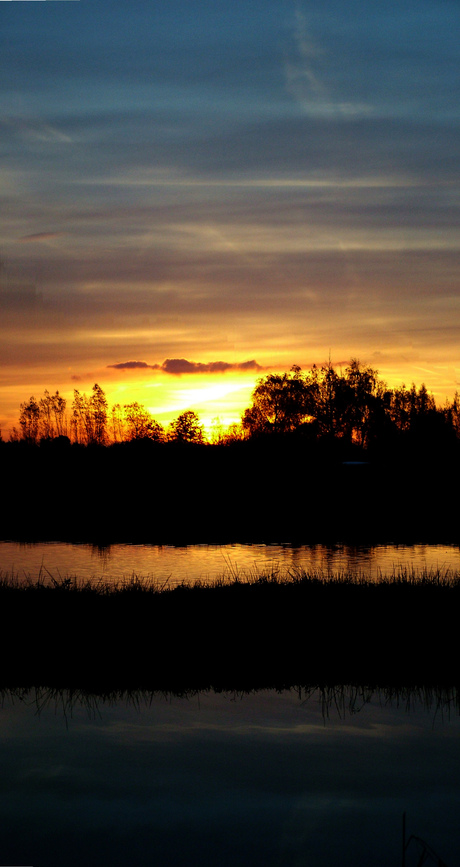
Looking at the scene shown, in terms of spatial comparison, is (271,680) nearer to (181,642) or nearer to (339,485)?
(181,642)

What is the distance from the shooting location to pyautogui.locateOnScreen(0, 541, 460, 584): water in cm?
3597

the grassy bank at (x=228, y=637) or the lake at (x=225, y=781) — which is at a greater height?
the grassy bank at (x=228, y=637)

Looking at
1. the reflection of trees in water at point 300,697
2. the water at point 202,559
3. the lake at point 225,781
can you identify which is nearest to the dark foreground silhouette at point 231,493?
the water at point 202,559

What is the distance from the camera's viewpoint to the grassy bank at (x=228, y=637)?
19.2 meters

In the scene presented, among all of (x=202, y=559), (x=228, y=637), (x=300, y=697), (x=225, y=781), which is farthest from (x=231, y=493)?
(x=225, y=781)

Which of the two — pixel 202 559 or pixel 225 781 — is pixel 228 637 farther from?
pixel 202 559

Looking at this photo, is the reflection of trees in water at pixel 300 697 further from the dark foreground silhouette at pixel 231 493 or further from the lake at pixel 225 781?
the dark foreground silhouette at pixel 231 493

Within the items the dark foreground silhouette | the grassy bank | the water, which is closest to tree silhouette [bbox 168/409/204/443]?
the dark foreground silhouette

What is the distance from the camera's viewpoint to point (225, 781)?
1345 centimetres

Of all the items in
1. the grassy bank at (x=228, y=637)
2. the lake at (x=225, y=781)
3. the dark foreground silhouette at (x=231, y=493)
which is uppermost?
the dark foreground silhouette at (x=231, y=493)

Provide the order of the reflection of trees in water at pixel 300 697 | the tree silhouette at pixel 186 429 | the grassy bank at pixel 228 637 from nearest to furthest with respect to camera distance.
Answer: the reflection of trees in water at pixel 300 697
the grassy bank at pixel 228 637
the tree silhouette at pixel 186 429

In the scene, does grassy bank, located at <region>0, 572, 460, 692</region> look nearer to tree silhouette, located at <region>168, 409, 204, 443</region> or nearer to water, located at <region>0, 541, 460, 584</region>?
water, located at <region>0, 541, 460, 584</region>

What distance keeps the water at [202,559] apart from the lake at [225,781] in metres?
16.1

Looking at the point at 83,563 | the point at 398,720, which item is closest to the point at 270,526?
the point at 83,563
